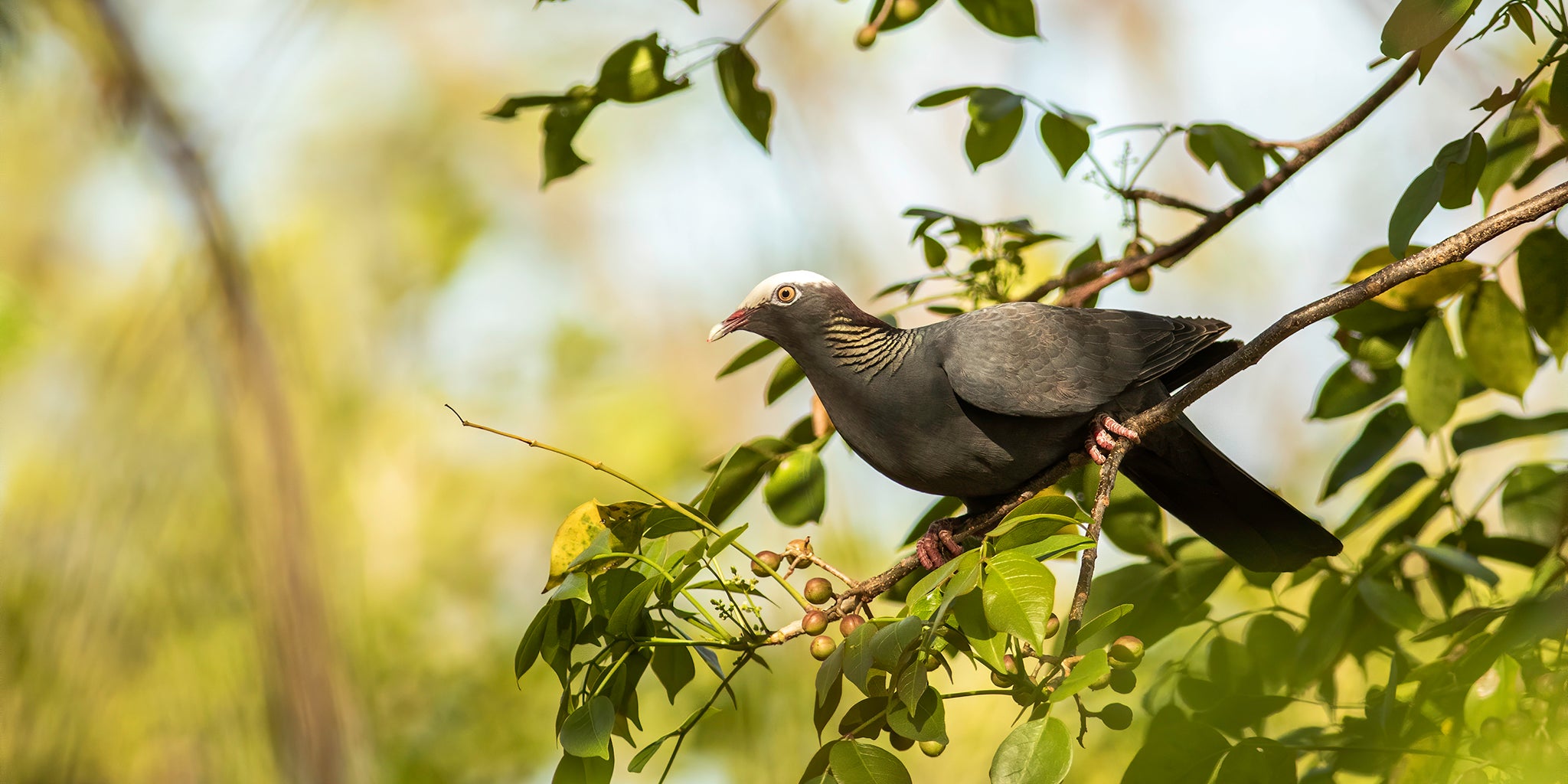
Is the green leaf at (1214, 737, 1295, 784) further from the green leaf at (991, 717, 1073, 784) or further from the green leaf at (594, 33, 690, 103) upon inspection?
the green leaf at (594, 33, 690, 103)

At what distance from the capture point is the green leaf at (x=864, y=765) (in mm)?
1051

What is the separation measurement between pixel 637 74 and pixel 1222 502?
129 cm

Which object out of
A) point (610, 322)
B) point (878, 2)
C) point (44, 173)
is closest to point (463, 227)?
point (610, 322)

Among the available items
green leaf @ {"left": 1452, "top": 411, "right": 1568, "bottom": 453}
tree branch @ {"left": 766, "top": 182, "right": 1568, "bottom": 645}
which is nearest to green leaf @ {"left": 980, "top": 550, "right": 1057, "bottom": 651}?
tree branch @ {"left": 766, "top": 182, "right": 1568, "bottom": 645}

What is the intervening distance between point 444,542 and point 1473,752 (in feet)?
13.3

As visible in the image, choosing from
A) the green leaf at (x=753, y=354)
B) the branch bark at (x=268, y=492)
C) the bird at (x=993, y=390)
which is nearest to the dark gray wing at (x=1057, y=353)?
the bird at (x=993, y=390)

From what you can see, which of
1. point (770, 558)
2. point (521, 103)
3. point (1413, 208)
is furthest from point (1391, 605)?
point (521, 103)

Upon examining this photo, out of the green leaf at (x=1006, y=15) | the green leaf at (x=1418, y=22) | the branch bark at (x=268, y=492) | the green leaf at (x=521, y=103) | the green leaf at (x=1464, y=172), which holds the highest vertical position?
the green leaf at (x=1418, y=22)

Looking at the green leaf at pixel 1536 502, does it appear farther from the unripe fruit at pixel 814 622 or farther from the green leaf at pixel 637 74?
the green leaf at pixel 637 74

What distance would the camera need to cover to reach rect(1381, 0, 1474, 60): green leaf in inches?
47.1

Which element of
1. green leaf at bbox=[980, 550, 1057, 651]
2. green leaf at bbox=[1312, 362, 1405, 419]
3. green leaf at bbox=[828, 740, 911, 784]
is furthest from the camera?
green leaf at bbox=[1312, 362, 1405, 419]

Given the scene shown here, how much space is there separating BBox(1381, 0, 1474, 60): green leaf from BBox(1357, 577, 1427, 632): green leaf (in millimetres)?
793

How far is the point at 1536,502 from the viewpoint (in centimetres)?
167

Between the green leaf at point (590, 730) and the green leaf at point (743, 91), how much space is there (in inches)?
40.4
